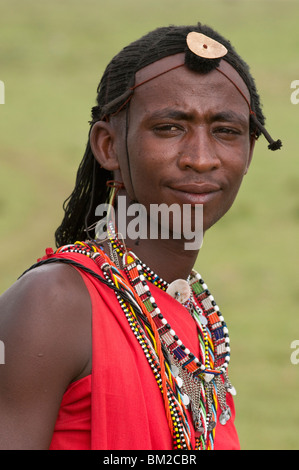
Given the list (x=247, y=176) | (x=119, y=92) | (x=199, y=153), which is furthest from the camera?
(x=247, y=176)

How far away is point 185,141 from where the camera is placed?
321 centimetres

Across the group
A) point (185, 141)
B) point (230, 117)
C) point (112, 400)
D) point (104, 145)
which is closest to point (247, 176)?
point (104, 145)

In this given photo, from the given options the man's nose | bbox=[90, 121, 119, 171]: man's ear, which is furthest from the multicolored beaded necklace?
the man's nose

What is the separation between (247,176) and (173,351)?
15338 mm

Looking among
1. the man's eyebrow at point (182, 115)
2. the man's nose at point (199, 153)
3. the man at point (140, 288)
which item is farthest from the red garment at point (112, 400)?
the man's eyebrow at point (182, 115)

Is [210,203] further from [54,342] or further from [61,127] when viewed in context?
[61,127]

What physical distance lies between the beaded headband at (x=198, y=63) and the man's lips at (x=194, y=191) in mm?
401

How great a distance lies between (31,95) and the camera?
2089cm

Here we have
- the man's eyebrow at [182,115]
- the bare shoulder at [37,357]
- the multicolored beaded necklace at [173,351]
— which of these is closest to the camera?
the bare shoulder at [37,357]

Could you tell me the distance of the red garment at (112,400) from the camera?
288 cm

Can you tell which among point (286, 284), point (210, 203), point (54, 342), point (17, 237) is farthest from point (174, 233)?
point (17, 237)

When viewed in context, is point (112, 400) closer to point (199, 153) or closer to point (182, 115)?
point (199, 153)
